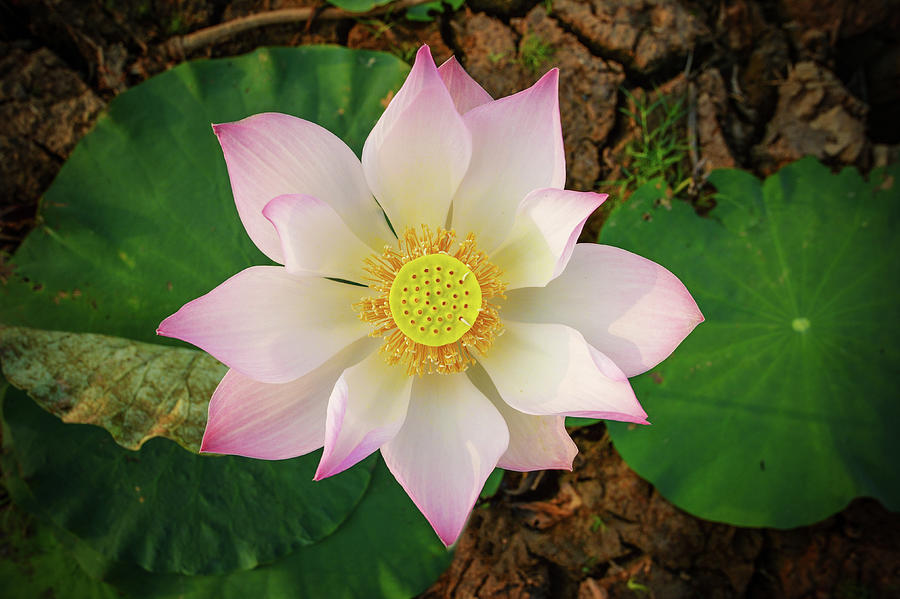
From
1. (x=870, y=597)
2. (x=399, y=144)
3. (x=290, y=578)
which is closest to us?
(x=399, y=144)

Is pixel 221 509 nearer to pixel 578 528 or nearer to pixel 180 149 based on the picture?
pixel 180 149

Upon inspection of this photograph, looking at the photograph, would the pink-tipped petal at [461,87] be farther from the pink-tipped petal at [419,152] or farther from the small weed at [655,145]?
the small weed at [655,145]

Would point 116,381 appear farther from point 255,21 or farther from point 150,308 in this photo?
point 255,21

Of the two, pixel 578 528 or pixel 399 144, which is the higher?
pixel 399 144

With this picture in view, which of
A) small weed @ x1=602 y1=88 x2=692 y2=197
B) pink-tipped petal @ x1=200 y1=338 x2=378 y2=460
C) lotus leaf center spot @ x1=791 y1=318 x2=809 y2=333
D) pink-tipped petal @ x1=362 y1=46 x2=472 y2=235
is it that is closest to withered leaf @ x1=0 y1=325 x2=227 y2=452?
pink-tipped petal @ x1=200 y1=338 x2=378 y2=460

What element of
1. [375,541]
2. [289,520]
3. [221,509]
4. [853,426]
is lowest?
[853,426]

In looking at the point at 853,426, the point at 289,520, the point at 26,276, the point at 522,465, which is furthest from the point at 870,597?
the point at 26,276

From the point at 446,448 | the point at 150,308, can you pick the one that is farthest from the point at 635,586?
the point at 150,308

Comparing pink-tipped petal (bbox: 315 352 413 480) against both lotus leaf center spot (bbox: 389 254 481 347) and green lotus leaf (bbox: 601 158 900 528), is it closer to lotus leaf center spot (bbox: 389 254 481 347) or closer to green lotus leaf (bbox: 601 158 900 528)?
lotus leaf center spot (bbox: 389 254 481 347)

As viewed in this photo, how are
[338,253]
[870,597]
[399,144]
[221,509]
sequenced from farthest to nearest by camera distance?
[870,597] < [221,509] < [338,253] < [399,144]
